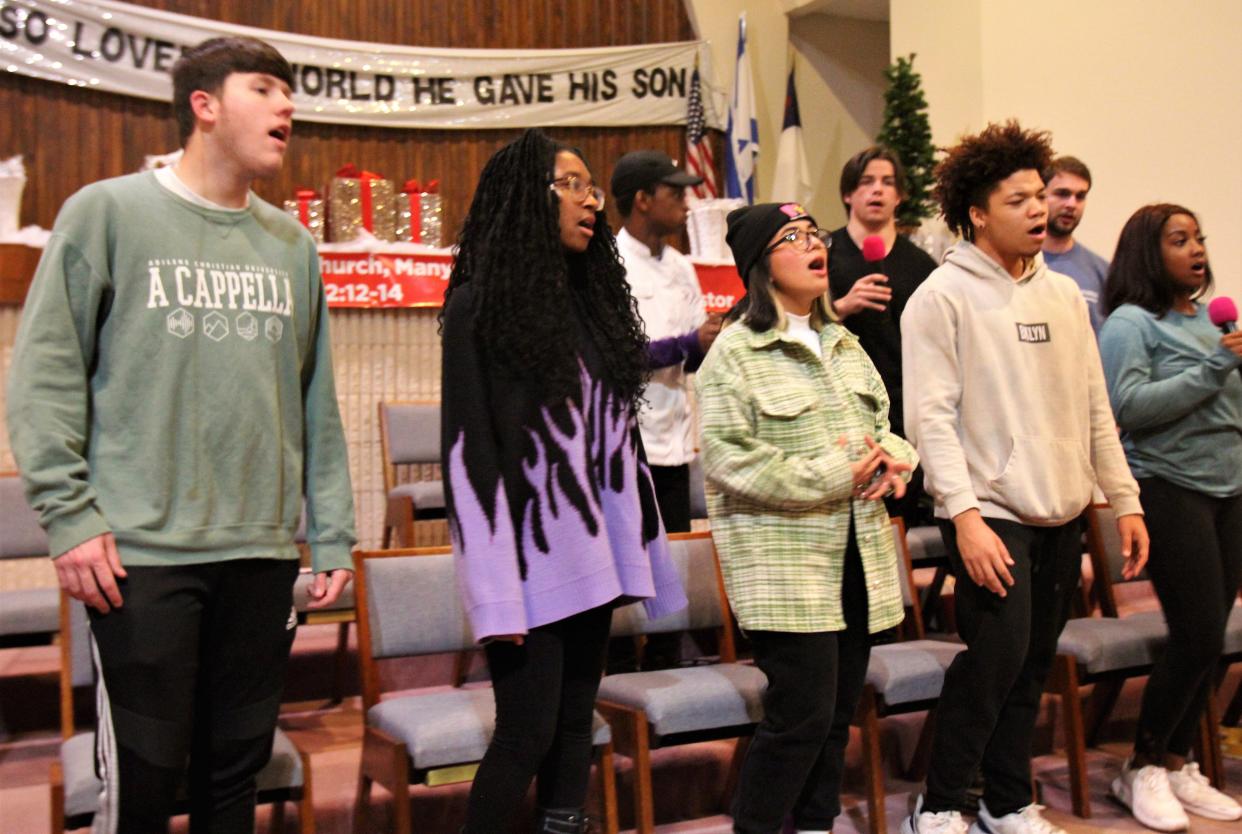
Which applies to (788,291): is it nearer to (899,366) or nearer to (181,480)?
(899,366)

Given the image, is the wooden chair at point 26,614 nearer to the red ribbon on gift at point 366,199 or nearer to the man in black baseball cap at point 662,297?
the man in black baseball cap at point 662,297

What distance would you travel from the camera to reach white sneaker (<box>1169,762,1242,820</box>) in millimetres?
3119

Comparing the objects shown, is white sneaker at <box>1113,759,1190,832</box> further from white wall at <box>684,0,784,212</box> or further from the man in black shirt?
white wall at <box>684,0,784,212</box>

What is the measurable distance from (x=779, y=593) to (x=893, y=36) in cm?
529

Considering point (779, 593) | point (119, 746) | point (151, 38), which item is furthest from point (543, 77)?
point (119, 746)

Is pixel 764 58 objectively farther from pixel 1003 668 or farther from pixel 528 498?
pixel 528 498

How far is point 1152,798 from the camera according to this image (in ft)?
10.2

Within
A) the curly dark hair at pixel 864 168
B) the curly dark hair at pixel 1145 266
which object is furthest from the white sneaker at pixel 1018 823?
the curly dark hair at pixel 864 168

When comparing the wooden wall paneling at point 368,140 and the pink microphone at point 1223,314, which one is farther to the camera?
the wooden wall paneling at point 368,140

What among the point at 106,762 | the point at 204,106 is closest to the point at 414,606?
the point at 106,762

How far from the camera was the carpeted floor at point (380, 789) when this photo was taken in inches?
111

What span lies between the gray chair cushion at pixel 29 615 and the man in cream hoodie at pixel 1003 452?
2.28m

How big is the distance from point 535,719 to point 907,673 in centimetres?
128

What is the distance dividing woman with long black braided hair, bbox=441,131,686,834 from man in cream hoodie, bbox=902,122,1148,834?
0.77 m
